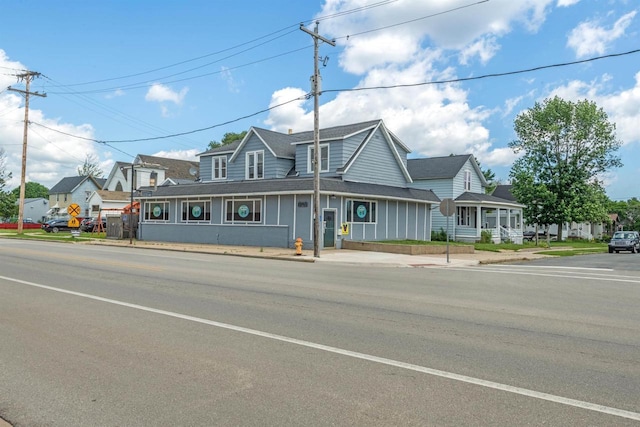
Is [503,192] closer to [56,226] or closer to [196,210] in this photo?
[196,210]

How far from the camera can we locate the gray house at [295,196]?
90.9ft

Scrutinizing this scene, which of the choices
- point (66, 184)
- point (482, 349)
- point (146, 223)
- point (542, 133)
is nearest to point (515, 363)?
point (482, 349)

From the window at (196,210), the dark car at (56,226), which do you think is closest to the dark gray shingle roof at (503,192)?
the window at (196,210)

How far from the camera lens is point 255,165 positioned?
113ft

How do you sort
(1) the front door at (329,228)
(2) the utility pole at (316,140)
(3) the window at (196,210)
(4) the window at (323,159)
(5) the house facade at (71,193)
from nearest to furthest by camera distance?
(2) the utility pole at (316,140) → (1) the front door at (329,228) → (4) the window at (323,159) → (3) the window at (196,210) → (5) the house facade at (71,193)

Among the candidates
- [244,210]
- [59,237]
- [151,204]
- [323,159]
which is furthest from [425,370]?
[59,237]

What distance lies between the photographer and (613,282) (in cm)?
1541

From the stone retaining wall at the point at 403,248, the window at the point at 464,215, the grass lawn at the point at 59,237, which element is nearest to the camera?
the stone retaining wall at the point at 403,248

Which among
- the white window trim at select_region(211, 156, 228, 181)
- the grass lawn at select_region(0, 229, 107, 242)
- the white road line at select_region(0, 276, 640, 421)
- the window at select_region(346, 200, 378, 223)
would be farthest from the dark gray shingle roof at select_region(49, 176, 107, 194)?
the white road line at select_region(0, 276, 640, 421)

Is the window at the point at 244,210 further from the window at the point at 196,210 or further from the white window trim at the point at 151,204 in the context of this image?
the white window trim at the point at 151,204

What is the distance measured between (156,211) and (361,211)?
Result: 1583 centimetres

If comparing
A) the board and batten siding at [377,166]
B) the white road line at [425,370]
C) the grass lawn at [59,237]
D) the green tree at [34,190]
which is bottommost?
the white road line at [425,370]

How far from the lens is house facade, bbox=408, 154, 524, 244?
4006 centimetres

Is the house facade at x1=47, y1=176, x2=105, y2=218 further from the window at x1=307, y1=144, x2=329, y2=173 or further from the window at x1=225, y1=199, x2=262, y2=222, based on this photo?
the window at x1=307, y1=144, x2=329, y2=173
